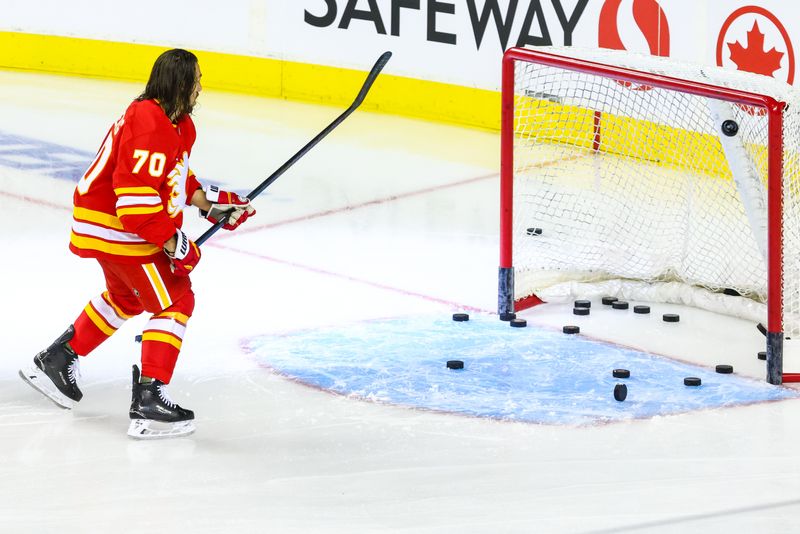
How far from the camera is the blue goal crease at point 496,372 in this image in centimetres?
345

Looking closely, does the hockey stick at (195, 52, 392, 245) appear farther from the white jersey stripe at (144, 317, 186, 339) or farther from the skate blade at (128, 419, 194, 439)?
the skate blade at (128, 419, 194, 439)

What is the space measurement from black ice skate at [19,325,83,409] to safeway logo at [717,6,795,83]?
4642 millimetres

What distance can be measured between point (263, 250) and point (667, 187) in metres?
1.55

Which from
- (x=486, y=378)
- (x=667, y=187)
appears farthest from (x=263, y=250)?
(x=486, y=378)

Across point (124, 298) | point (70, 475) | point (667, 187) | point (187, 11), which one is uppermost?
point (187, 11)

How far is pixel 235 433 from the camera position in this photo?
320 cm

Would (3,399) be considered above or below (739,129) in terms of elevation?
below

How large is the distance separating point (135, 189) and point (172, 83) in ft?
0.85

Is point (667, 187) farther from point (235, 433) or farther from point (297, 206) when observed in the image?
point (235, 433)

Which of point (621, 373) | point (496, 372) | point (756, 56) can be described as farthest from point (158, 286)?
point (756, 56)

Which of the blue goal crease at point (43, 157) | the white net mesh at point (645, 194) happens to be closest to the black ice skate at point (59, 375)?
the white net mesh at point (645, 194)

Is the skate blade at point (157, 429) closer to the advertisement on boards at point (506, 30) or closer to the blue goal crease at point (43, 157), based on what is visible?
the blue goal crease at point (43, 157)

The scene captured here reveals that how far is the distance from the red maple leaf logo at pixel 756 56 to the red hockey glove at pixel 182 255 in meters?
4.60

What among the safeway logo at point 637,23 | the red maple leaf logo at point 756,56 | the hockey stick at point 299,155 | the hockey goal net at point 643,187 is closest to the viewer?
the hockey stick at point 299,155
